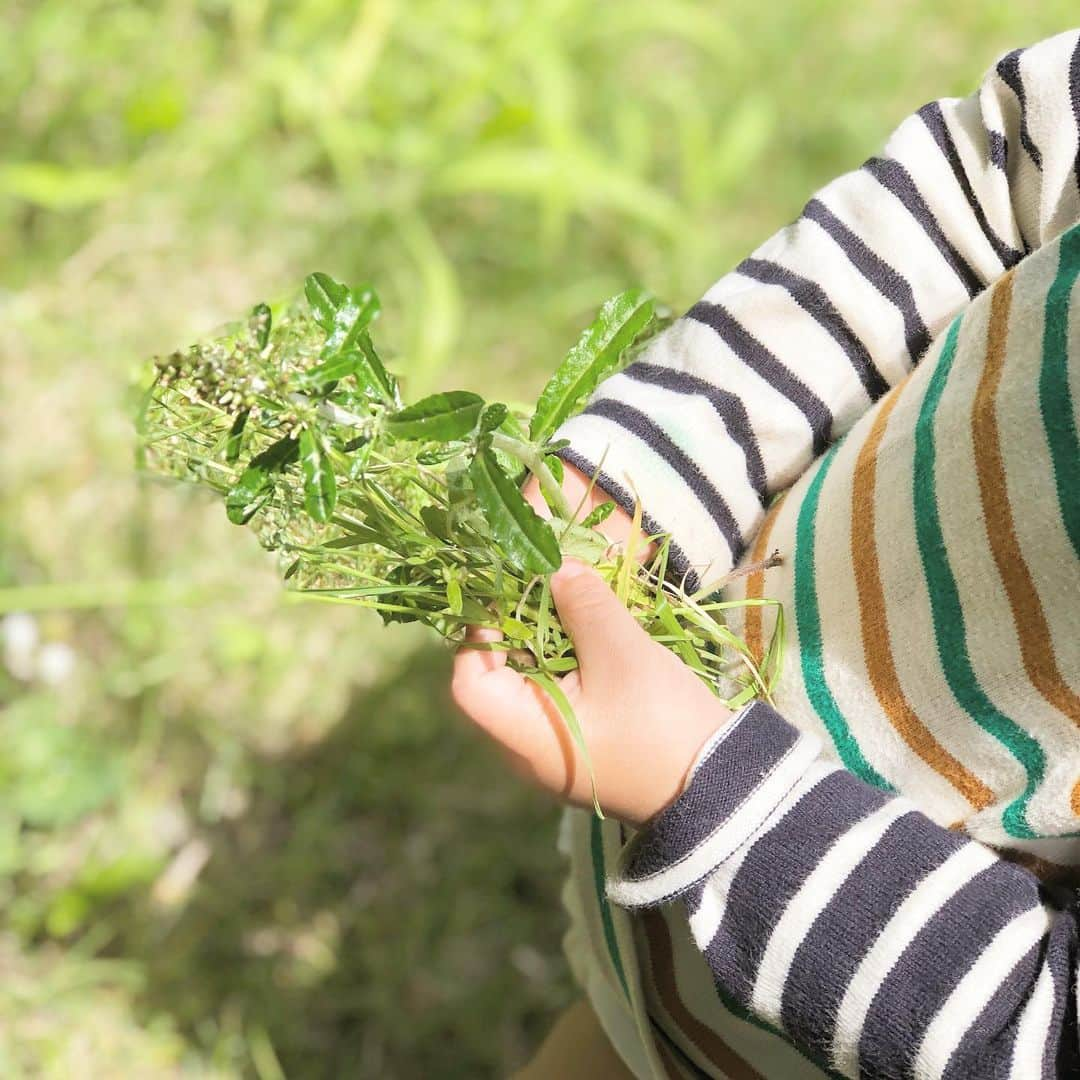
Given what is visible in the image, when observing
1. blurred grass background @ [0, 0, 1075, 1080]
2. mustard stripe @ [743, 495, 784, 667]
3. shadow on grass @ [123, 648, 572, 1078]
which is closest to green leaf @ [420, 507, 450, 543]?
mustard stripe @ [743, 495, 784, 667]

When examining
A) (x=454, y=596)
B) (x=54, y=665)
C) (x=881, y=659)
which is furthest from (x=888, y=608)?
(x=54, y=665)

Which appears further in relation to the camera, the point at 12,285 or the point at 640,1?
the point at 640,1

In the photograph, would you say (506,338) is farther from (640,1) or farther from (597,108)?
(640,1)

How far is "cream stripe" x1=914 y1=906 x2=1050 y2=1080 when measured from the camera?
589 millimetres

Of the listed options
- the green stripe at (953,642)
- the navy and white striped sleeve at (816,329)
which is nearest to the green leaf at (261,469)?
the navy and white striped sleeve at (816,329)

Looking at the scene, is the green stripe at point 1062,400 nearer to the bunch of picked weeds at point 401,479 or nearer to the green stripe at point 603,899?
the bunch of picked weeds at point 401,479

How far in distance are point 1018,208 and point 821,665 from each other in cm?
31

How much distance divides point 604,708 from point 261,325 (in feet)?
0.90

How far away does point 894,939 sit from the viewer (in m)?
0.60

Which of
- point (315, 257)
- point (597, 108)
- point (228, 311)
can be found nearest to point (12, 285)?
point (228, 311)

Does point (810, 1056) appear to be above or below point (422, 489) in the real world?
below

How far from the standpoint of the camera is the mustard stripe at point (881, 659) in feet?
2.06

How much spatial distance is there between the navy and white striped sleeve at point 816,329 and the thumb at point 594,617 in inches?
3.9

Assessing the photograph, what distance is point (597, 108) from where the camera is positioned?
1.83 meters
